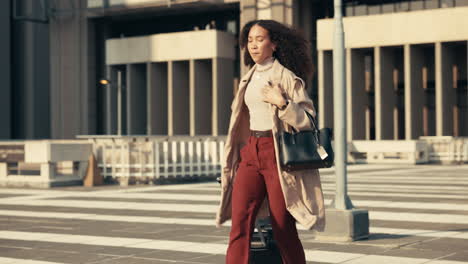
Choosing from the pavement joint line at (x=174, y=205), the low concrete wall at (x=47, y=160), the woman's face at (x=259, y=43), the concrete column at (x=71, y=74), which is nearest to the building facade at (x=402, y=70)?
the concrete column at (x=71, y=74)

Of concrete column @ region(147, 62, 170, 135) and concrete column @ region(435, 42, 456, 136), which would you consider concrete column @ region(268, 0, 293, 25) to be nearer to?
concrete column @ region(435, 42, 456, 136)

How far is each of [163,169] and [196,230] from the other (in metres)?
12.1

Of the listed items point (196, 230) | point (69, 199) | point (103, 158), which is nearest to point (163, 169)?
point (103, 158)

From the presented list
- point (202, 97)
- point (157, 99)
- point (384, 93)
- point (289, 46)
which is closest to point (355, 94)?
point (384, 93)

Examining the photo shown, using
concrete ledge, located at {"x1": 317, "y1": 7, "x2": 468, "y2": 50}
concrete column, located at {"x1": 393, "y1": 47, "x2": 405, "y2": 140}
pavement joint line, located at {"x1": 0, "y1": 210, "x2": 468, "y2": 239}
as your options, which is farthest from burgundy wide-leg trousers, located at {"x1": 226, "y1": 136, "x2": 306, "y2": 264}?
concrete column, located at {"x1": 393, "y1": 47, "x2": 405, "y2": 140}

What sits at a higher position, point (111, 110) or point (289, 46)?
point (111, 110)

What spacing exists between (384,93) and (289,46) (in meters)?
43.2

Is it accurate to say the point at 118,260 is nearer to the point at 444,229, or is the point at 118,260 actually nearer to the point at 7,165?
the point at 444,229

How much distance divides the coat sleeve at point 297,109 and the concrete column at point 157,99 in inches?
1959

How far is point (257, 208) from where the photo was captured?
5.69m

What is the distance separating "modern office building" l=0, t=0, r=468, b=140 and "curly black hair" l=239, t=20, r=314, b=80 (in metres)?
39.3

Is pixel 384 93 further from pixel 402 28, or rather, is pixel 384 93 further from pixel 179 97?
pixel 179 97

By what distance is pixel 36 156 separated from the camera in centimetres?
2228

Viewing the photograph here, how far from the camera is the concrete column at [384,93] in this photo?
157 ft
